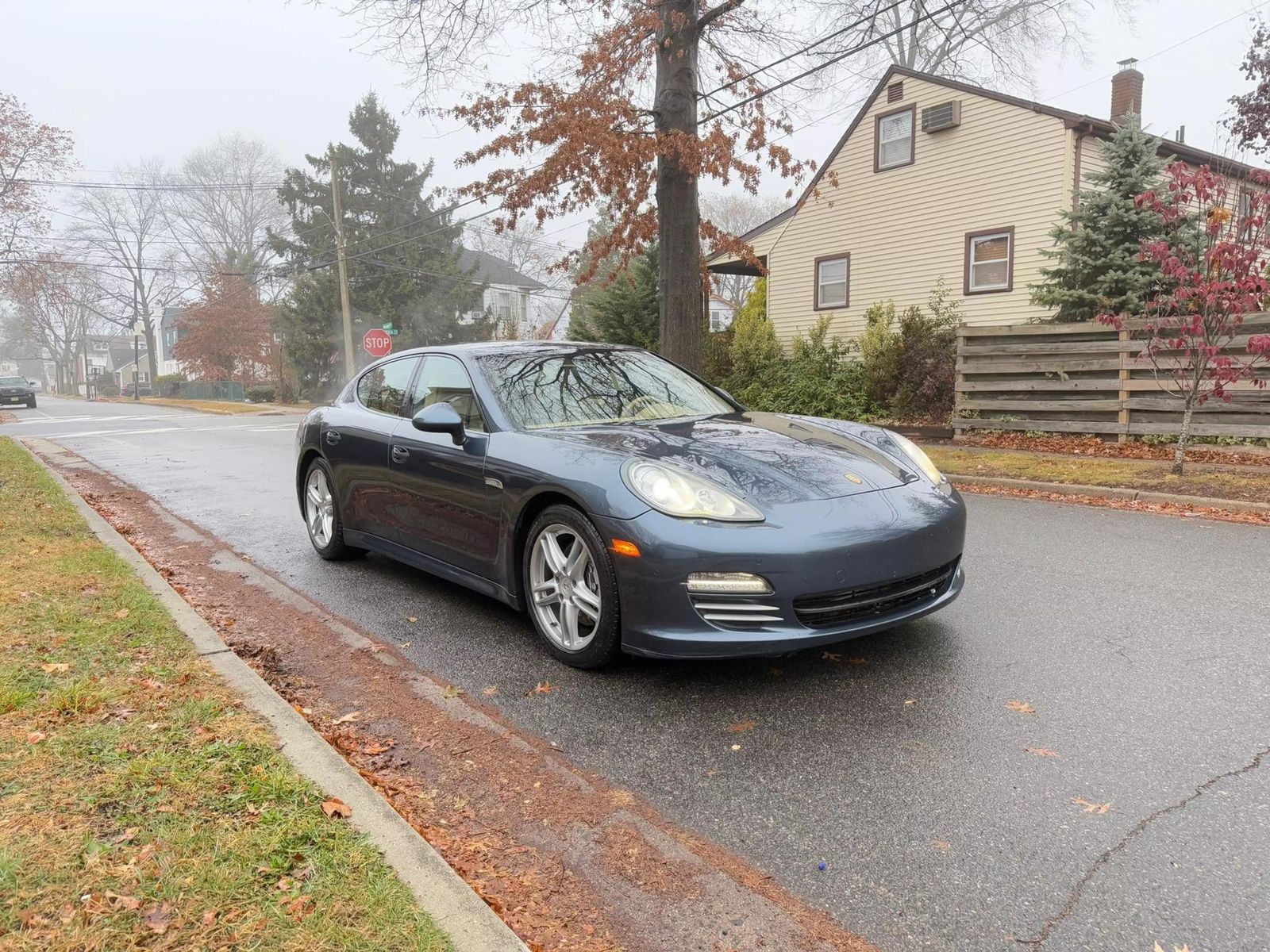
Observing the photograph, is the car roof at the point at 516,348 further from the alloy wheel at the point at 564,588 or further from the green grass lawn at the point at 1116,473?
the green grass lawn at the point at 1116,473

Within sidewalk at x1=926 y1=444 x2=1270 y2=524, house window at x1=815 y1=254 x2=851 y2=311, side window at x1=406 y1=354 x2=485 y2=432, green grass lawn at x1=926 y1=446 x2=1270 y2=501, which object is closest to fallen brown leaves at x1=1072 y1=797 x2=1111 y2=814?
side window at x1=406 y1=354 x2=485 y2=432

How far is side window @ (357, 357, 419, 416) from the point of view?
5.12 m

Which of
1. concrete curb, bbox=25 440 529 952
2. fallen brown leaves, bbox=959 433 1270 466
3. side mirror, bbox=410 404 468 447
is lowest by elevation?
concrete curb, bbox=25 440 529 952

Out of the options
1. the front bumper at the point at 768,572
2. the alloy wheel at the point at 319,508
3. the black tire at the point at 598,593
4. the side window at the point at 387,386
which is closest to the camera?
the front bumper at the point at 768,572

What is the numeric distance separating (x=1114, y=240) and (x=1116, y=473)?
567 cm

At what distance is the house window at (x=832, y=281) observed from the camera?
20.7 m

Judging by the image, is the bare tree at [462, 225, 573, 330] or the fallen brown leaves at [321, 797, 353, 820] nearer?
the fallen brown leaves at [321, 797, 353, 820]

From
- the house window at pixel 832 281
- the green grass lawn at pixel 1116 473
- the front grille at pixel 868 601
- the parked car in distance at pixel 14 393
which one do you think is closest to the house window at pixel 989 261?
the house window at pixel 832 281

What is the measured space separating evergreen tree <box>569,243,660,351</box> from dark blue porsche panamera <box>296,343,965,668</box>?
1585 cm

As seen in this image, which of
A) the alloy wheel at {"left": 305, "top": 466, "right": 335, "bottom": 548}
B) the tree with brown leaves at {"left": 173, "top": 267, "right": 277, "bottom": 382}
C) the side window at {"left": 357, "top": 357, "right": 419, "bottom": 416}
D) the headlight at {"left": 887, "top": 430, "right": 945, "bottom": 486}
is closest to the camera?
the headlight at {"left": 887, "top": 430, "right": 945, "bottom": 486}

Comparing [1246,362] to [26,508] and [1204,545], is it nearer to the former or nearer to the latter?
[1204,545]

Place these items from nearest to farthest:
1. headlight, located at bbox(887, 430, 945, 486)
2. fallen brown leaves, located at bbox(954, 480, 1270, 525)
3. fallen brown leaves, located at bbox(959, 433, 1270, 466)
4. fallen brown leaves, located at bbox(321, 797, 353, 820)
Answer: fallen brown leaves, located at bbox(321, 797, 353, 820), headlight, located at bbox(887, 430, 945, 486), fallen brown leaves, located at bbox(954, 480, 1270, 525), fallen brown leaves, located at bbox(959, 433, 1270, 466)

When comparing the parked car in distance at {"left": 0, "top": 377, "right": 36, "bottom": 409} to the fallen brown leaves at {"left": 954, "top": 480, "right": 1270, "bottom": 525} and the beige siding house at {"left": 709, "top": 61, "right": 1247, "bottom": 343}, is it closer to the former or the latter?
the beige siding house at {"left": 709, "top": 61, "right": 1247, "bottom": 343}

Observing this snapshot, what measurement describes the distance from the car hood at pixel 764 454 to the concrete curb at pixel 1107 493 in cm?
476
